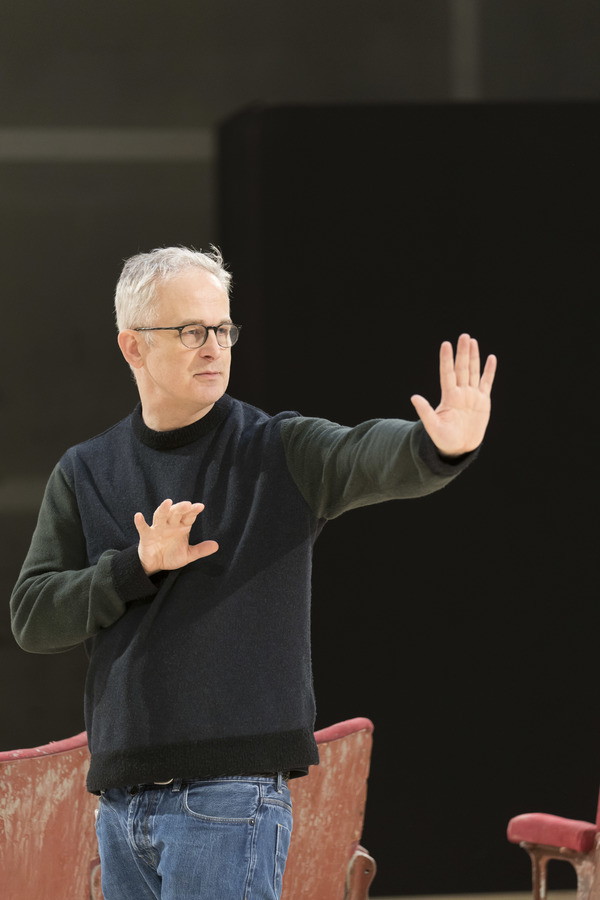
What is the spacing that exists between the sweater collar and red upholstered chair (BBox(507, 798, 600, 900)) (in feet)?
4.47

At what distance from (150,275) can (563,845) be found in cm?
165

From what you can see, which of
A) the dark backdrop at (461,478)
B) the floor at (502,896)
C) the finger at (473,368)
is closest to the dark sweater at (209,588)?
the finger at (473,368)

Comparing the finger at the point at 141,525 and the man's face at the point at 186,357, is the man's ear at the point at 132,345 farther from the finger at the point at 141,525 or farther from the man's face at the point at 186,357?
the finger at the point at 141,525

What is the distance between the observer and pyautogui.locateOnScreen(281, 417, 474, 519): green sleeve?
155cm

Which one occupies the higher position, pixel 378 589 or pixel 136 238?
pixel 136 238

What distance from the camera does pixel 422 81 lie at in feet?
13.3

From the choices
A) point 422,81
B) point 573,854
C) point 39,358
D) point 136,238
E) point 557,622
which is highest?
point 422,81

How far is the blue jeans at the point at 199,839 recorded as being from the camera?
5.22 feet

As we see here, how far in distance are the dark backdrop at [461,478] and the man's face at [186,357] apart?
2.13 m

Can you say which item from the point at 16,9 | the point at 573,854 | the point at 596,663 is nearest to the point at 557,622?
the point at 596,663

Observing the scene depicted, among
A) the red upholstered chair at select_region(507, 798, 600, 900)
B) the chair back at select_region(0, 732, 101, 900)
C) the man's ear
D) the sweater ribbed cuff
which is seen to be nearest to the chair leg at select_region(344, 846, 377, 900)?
the red upholstered chair at select_region(507, 798, 600, 900)

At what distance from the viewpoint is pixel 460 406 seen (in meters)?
1.54

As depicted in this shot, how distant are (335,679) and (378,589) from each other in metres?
0.34

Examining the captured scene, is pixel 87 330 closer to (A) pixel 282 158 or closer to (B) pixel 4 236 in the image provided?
(B) pixel 4 236
